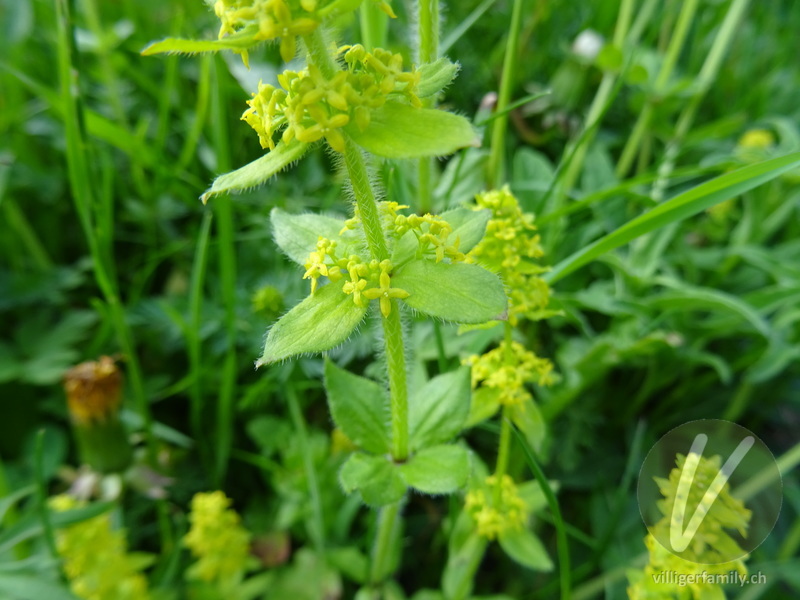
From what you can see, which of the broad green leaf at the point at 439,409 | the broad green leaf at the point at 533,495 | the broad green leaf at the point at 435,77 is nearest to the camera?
the broad green leaf at the point at 435,77

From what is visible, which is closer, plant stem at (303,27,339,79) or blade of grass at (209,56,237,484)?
plant stem at (303,27,339,79)

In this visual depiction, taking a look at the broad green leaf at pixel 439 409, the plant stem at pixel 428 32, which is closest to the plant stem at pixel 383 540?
the broad green leaf at pixel 439 409

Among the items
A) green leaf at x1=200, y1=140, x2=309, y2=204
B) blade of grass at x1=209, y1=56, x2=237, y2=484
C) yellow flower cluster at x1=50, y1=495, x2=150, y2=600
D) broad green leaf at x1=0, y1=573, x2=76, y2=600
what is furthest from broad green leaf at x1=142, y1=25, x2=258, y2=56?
yellow flower cluster at x1=50, y1=495, x2=150, y2=600

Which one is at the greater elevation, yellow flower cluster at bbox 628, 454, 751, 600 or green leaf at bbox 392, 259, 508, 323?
green leaf at bbox 392, 259, 508, 323

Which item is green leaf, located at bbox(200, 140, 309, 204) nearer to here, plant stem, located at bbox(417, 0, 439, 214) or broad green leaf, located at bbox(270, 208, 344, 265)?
broad green leaf, located at bbox(270, 208, 344, 265)

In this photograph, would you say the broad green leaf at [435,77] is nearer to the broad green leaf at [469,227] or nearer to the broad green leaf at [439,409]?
the broad green leaf at [469,227]
